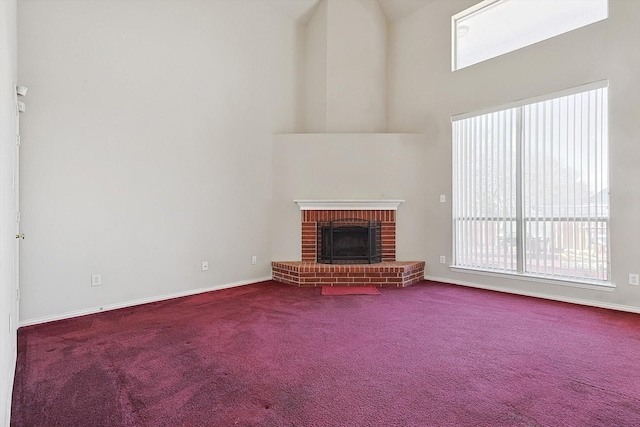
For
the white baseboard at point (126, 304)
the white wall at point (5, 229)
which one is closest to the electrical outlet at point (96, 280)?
the white baseboard at point (126, 304)

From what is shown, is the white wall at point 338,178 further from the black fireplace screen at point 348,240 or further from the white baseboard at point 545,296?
the white baseboard at point 545,296

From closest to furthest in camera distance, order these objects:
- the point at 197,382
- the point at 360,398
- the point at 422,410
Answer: the point at 422,410, the point at 360,398, the point at 197,382

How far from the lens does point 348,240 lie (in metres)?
5.08

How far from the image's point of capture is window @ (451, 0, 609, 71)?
3787 millimetres

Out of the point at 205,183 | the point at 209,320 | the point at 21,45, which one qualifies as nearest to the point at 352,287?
the point at 209,320

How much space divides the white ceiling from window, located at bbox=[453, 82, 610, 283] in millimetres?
1945

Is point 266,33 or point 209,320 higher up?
point 266,33

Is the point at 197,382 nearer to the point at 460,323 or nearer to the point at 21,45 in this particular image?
the point at 460,323

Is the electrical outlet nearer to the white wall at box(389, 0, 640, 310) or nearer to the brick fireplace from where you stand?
the brick fireplace

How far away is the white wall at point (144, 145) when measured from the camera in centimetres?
318

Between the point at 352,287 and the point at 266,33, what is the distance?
3836mm

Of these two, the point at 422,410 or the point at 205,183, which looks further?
the point at 205,183

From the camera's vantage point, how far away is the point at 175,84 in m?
4.07

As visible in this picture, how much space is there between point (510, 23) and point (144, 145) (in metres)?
4.66
